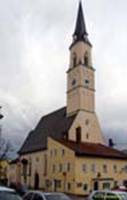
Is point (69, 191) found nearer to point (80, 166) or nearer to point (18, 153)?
point (80, 166)

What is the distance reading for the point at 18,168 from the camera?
87.1 meters

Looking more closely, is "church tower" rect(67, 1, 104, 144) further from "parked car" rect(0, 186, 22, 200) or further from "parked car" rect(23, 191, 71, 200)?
"parked car" rect(0, 186, 22, 200)

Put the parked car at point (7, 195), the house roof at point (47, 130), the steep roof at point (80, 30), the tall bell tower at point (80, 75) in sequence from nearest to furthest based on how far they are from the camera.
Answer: the parked car at point (7, 195)
the tall bell tower at point (80, 75)
the house roof at point (47, 130)
the steep roof at point (80, 30)

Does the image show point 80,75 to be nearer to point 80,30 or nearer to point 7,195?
point 80,30

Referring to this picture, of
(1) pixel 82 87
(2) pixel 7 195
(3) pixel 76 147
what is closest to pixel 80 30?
(1) pixel 82 87

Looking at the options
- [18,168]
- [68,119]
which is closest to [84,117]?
[68,119]

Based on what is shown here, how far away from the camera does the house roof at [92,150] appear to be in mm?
61603

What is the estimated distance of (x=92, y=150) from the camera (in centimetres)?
6406

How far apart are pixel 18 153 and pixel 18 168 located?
11.8ft

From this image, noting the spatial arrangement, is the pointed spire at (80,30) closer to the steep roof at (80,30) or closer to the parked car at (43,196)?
the steep roof at (80,30)

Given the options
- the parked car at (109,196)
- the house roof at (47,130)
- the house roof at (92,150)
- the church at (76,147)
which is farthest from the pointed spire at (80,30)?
the parked car at (109,196)

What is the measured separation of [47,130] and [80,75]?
14.6 metres

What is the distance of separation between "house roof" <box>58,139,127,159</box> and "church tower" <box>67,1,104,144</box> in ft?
8.11

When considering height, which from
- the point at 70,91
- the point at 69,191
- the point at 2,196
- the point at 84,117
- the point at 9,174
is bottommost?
the point at 2,196
